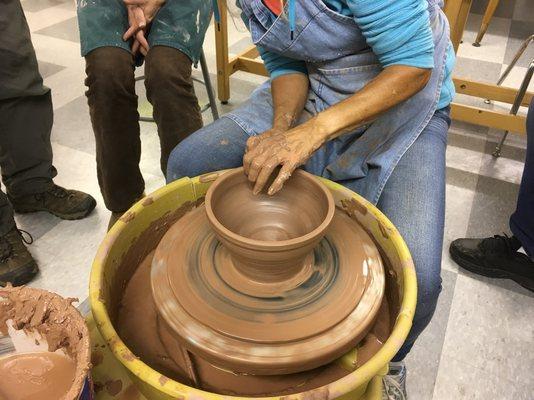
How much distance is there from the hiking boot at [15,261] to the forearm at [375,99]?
125 centimetres

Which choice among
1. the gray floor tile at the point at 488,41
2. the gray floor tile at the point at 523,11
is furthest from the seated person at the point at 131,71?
the gray floor tile at the point at 523,11

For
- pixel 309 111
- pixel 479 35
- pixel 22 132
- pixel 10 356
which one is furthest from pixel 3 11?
pixel 479 35

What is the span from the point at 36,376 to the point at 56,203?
132 cm

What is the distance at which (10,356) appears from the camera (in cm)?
71

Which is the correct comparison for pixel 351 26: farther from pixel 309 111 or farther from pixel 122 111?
pixel 122 111

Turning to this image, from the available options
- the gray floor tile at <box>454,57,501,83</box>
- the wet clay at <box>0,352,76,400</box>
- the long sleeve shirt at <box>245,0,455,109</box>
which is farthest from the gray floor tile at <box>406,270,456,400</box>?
the gray floor tile at <box>454,57,501,83</box>

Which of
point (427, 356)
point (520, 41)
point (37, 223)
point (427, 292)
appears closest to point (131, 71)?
point (37, 223)

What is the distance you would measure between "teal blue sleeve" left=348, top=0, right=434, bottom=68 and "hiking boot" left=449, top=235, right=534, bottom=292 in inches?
36.1

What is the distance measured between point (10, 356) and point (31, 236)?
1.21 meters

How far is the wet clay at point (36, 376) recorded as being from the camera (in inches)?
26.2

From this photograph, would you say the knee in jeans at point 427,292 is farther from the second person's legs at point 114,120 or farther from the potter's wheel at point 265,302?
the second person's legs at point 114,120

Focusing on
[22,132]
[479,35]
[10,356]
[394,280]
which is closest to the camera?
[10,356]

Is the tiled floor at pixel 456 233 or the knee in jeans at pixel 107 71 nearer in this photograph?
the tiled floor at pixel 456 233

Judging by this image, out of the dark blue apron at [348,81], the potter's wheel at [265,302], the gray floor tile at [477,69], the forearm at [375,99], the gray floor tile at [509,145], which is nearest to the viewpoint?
the potter's wheel at [265,302]
